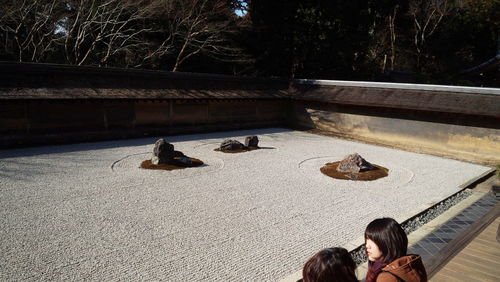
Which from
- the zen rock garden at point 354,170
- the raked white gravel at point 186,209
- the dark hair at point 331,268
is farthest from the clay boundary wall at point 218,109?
the dark hair at point 331,268

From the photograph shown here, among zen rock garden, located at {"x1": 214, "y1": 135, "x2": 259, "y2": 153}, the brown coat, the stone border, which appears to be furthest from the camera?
zen rock garden, located at {"x1": 214, "y1": 135, "x2": 259, "y2": 153}

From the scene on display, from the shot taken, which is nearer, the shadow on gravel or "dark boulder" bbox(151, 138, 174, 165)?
"dark boulder" bbox(151, 138, 174, 165)

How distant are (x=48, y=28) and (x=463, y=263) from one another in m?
20.2

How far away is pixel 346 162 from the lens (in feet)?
35.2

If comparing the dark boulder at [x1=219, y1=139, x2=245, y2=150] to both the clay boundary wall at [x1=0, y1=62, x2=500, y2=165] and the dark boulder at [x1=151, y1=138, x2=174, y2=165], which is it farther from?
the clay boundary wall at [x1=0, y1=62, x2=500, y2=165]

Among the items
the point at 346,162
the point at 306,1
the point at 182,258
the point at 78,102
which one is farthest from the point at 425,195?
the point at 306,1

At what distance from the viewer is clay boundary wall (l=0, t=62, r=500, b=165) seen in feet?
41.0

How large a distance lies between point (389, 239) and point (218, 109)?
15319mm

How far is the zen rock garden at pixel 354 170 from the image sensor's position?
10.1 m

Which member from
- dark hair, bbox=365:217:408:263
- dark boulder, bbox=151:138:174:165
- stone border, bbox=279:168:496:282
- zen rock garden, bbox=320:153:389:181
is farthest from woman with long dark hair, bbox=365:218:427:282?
dark boulder, bbox=151:138:174:165

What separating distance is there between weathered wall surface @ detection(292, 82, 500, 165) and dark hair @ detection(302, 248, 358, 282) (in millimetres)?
12796

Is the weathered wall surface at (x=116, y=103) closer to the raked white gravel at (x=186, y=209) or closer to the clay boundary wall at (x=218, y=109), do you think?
the clay boundary wall at (x=218, y=109)

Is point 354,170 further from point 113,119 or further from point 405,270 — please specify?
point 113,119

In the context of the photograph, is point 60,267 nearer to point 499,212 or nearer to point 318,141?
point 499,212
